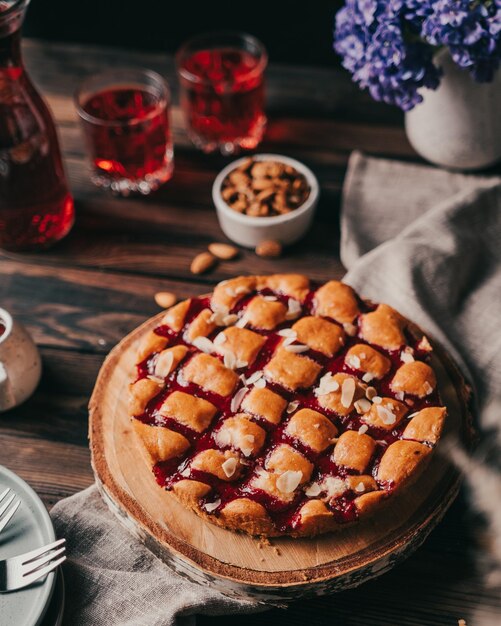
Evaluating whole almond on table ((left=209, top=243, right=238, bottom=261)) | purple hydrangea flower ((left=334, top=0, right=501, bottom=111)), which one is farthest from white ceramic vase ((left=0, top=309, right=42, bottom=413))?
purple hydrangea flower ((left=334, top=0, right=501, bottom=111))

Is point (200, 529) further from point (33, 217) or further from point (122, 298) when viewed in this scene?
point (33, 217)

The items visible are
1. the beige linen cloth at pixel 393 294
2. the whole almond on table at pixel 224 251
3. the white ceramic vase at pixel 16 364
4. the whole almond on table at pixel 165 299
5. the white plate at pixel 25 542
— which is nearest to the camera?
the white plate at pixel 25 542

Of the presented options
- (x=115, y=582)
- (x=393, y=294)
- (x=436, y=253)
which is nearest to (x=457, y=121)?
(x=436, y=253)

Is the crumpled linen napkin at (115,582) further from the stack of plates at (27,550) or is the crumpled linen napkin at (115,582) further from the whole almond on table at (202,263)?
the whole almond on table at (202,263)

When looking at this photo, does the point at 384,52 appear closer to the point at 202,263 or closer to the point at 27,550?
the point at 202,263

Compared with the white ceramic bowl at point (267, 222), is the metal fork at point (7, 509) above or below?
below

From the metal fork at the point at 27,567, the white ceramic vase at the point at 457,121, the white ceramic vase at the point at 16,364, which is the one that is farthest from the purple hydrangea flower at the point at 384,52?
the metal fork at the point at 27,567
